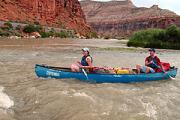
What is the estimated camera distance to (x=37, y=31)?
3174 inches

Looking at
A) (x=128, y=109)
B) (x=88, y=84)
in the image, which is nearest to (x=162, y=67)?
(x=88, y=84)

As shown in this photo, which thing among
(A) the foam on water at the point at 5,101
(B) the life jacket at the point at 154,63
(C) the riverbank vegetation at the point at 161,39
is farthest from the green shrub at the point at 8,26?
(A) the foam on water at the point at 5,101

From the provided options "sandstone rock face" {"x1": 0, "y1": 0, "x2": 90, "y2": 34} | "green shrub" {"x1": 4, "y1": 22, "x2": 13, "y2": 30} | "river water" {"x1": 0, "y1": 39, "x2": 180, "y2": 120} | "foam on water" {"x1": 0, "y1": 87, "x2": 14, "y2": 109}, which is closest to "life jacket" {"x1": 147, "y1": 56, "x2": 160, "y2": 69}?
"river water" {"x1": 0, "y1": 39, "x2": 180, "y2": 120}

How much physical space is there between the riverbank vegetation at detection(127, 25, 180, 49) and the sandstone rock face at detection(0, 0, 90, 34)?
43.6 meters

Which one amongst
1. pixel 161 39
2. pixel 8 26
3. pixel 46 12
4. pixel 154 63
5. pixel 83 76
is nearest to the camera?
pixel 83 76

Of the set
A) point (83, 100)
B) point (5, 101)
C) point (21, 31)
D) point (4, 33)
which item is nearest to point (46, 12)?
point (21, 31)

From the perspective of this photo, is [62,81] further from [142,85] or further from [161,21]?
[161,21]

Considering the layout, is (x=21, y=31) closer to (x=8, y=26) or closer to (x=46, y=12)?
(x=8, y=26)

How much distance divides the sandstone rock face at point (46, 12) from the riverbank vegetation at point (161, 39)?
143 ft

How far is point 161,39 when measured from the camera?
161ft

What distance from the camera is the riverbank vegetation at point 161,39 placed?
47.1m

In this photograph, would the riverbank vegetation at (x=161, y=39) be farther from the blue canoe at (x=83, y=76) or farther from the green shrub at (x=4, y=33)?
the blue canoe at (x=83, y=76)

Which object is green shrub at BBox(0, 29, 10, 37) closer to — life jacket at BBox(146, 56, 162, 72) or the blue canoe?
the blue canoe

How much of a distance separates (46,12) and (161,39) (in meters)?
66.6
